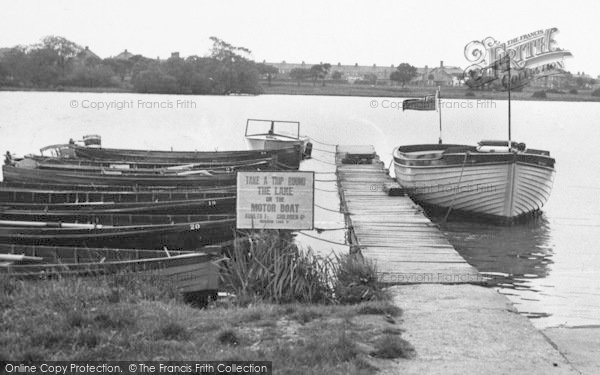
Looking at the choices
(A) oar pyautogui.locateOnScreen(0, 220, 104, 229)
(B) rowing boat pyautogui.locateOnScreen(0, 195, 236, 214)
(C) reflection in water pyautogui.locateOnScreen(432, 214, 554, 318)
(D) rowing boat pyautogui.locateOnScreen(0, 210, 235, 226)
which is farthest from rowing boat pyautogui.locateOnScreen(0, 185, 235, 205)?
(C) reflection in water pyautogui.locateOnScreen(432, 214, 554, 318)

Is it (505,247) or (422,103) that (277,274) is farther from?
(422,103)

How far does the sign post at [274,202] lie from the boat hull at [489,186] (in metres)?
12.5

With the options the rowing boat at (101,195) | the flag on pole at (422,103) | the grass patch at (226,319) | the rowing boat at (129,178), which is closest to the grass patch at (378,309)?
the grass patch at (226,319)

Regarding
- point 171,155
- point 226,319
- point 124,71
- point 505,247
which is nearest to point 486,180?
point 505,247

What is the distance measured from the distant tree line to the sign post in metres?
135

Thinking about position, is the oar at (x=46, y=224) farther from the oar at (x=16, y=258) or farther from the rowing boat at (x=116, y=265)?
the oar at (x=16, y=258)

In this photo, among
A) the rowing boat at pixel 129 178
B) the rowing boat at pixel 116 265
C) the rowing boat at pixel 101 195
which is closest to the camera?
the rowing boat at pixel 116 265

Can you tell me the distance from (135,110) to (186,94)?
48239 millimetres

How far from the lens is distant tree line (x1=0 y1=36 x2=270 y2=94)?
146 metres

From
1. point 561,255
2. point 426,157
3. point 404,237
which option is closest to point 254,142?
point 426,157

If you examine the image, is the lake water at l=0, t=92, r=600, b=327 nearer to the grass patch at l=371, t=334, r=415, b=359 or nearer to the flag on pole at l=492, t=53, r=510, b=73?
the flag on pole at l=492, t=53, r=510, b=73

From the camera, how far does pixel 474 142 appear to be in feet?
216

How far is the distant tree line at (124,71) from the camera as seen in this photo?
146 meters

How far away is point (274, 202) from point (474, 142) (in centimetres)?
5604
